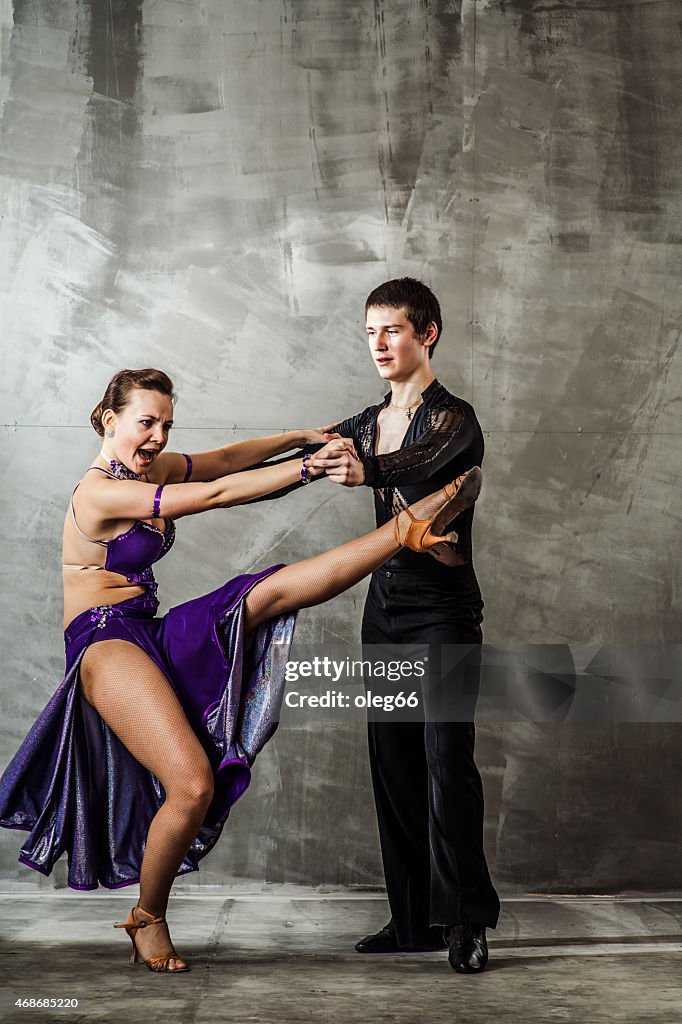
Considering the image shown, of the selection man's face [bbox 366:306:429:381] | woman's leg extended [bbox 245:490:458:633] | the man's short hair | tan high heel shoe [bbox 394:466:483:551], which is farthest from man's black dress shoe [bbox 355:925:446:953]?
the man's short hair

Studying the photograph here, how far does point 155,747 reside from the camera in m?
2.95

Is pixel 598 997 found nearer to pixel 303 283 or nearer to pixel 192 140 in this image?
pixel 303 283

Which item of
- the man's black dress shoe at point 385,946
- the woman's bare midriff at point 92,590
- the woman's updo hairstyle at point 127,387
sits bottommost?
the man's black dress shoe at point 385,946

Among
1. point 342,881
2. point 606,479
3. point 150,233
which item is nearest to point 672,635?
point 606,479

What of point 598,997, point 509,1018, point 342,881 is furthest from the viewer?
point 342,881

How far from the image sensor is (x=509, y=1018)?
2.60m

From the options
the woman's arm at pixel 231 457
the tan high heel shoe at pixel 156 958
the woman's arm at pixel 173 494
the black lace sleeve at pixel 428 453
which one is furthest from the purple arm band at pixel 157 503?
the tan high heel shoe at pixel 156 958

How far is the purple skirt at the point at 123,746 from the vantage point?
119 inches

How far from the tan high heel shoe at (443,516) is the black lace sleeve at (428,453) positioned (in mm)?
90

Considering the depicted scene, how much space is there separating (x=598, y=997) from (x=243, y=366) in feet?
8.41

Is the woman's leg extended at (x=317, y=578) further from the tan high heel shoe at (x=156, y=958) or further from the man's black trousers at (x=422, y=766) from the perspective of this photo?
the tan high heel shoe at (x=156, y=958)

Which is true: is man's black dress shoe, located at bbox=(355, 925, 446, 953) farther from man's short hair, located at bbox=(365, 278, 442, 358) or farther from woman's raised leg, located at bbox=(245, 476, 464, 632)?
man's short hair, located at bbox=(365, 278, 442, 358)

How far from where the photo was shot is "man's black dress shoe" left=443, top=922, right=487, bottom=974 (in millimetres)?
2996

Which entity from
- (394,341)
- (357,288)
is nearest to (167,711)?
(394,341)
